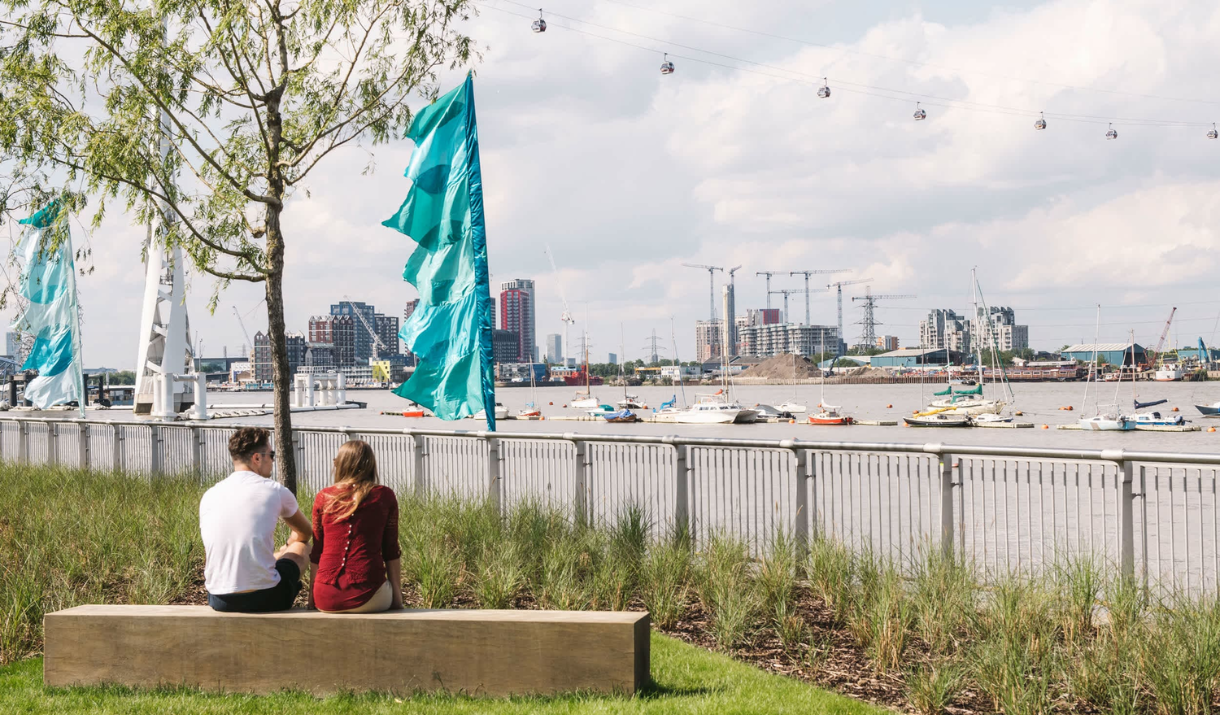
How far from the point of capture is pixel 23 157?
36.8ft

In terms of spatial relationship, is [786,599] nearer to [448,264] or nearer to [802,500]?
[802,500]

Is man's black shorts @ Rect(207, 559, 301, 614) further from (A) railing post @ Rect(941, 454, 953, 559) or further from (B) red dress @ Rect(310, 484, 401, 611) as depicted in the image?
(A) railing post @ Rect(941, 454, 953, 559)

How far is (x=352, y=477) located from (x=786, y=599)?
3.52 metres

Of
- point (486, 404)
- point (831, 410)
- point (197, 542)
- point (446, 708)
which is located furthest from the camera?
point (831, 410)

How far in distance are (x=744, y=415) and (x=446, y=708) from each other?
93.2 metres

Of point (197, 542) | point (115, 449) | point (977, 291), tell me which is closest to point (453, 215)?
point (197, 542)

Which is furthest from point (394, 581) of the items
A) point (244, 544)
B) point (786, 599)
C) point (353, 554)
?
point (786, 599)

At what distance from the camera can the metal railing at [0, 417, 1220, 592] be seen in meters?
8.58

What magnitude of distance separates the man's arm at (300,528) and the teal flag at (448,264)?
4.85 m

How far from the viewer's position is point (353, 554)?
6266 mm

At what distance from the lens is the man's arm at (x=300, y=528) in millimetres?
6657

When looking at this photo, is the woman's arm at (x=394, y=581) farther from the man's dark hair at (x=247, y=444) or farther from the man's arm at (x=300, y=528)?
the man's dark hair at (x=247, y=444)

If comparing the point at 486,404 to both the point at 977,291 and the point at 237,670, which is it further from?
the point at 977,291

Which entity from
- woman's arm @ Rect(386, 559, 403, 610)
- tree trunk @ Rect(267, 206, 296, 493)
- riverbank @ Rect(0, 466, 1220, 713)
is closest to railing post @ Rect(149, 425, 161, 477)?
riverbank @ Rect(0, 466, 1220, 713)
